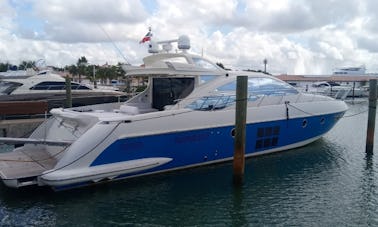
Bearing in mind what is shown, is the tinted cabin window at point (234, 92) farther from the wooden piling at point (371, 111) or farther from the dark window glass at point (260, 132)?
the wooden piling at point (371, 111)

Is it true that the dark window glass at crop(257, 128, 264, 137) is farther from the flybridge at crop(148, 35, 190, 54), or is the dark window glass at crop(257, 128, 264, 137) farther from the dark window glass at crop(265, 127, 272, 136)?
the flybridge at crop(148, 35, 190, 54)

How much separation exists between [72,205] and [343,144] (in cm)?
1207

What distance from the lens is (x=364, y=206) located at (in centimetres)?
958

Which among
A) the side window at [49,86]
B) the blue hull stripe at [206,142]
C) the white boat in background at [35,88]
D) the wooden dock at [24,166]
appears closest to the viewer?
the wooden dock at [24,166]

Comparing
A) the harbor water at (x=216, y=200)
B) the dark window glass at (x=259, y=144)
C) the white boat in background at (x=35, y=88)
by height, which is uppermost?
the white boat in background at (x=35, y=88)

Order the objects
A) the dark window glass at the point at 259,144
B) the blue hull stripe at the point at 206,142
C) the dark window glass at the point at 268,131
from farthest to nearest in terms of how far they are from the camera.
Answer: the dark window glass at the point at 268,131, the dark window glass at the point at 259,144, the blue hull stripe at the point at 206,142

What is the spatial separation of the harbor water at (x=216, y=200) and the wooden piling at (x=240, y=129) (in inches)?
19.3

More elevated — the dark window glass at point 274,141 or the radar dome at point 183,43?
the radar dome at point 183,43

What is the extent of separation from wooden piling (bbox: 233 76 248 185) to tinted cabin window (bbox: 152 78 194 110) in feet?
9.14

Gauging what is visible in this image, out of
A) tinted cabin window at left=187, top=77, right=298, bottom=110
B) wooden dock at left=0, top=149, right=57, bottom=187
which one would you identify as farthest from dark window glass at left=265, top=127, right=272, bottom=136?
wooden dock at left=0, top=149, right=57, bottom=187

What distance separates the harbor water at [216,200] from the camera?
8.70 metres

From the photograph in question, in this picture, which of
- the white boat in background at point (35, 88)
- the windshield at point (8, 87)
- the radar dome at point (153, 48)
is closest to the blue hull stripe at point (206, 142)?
the radar dome at point (153, 48)

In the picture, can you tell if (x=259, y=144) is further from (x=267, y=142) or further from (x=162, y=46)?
(x=162, y=46)

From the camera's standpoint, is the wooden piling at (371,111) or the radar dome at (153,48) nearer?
the wooden piling at (371,111)
